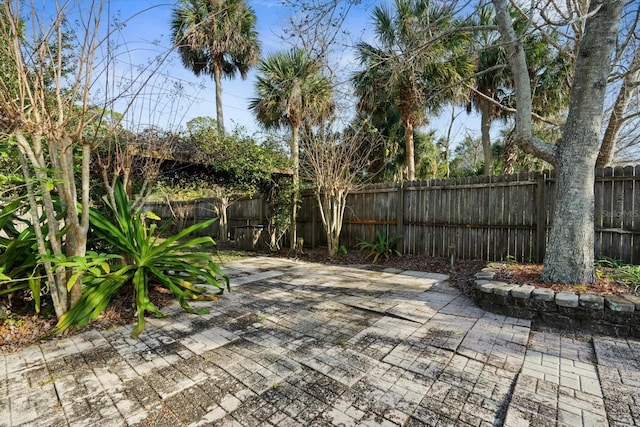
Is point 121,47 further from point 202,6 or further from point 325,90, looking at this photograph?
point 202,6

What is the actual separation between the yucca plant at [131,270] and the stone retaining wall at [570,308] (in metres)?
2.88

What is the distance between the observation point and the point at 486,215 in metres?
5.27

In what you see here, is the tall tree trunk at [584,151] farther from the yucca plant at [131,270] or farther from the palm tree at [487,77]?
the palm tree at [487,77]

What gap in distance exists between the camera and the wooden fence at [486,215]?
4074 millimetres

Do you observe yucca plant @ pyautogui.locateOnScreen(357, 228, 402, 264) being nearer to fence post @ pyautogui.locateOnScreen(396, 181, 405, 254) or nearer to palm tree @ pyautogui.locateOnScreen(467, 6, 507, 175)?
fence post @ pyautogui.locateOnScreen(396, 181, 405, 254)

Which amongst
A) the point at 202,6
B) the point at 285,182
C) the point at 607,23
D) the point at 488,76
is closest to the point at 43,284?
the point at 285,182

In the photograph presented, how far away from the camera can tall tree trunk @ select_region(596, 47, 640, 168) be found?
16.3 ft

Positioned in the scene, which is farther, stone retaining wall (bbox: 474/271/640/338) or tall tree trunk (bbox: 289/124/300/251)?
tall tree trunk (bbox: 289/124/300/251)

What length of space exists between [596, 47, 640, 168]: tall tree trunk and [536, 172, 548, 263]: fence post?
2.31 meters

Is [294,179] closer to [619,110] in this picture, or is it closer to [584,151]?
[584,151]

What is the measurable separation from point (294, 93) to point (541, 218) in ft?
17.1

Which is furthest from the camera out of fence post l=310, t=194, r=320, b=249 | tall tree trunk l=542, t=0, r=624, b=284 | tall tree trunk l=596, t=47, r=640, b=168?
fence post l=310, t=194, r=320, b=249

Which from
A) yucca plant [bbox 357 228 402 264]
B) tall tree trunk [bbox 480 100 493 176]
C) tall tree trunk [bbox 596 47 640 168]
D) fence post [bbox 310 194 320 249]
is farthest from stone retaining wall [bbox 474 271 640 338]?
tall tree trunk [bbox 480 100 493 176]

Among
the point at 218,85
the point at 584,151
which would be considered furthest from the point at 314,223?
the point at 218,85
